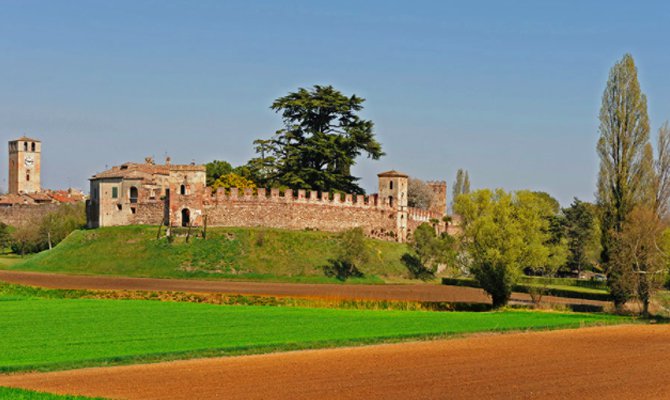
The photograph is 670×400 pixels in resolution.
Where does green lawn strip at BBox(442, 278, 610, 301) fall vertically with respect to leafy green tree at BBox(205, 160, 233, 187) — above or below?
below

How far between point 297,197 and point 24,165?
101 m

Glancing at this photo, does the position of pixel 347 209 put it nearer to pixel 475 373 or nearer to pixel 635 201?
pixel 635 201

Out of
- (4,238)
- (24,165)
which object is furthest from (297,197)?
(24,165)

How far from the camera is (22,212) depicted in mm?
130250

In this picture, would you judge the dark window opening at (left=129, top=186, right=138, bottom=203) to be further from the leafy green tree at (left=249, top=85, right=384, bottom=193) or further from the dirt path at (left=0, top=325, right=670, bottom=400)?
the dirt path at (left=0, top=325, right=670, bottom=400)

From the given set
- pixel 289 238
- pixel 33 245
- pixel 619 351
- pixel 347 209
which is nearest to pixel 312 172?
pixel 347 209

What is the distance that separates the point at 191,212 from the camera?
81.5 metres

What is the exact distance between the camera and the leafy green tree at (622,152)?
56219 millimetres

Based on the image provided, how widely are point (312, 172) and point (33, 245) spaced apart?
35261mm

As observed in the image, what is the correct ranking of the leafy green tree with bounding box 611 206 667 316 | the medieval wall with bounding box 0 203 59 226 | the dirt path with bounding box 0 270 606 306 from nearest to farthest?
the leafy green tree with bounding box 611 206 667 316
the dirt path with bounding box 0 270 606 306
the medieval wall with bounding box 0 203 59 226

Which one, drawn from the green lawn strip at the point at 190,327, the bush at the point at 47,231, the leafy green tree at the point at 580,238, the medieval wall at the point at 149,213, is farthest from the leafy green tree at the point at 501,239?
the bush at the point at 47,231

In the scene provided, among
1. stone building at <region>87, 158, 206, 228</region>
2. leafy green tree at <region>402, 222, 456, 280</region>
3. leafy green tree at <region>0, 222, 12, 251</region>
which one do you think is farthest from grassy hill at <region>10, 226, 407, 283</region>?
leafy green tree at <region>0, 222, 12, 251</region>

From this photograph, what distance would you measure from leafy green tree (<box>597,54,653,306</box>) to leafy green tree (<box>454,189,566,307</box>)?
13.4 feet

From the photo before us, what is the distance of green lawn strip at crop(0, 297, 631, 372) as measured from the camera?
30219 mm
